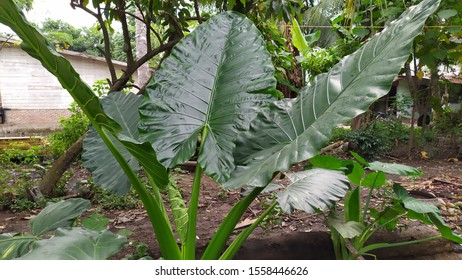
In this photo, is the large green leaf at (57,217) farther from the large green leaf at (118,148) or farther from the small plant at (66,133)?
the small plant at (66,133)

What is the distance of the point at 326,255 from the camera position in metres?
1.52

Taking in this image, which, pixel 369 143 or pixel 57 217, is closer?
pixel 57 217

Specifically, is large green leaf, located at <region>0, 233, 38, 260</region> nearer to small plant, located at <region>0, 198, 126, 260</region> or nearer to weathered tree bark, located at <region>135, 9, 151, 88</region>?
small plant, located at <region>0, 198, 126, 260</region>

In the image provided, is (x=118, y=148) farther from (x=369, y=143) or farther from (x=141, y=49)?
(x=369, y=143)

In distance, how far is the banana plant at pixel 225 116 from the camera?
2.41 feet

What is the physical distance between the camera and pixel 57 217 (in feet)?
3.27

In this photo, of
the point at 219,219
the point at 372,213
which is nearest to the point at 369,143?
the point at 219,219

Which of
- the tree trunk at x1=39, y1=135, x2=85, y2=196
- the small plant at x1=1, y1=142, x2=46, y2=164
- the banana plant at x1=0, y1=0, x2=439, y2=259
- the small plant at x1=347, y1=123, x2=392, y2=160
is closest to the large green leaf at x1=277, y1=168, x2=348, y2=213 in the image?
the banana plant at x1=0, y1=0, x2=439, y2=259

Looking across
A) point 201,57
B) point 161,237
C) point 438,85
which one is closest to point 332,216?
point 161,237

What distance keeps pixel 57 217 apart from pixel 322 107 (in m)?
0.79

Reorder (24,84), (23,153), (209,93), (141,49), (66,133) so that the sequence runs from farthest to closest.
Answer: (141,49)
(66,133)
(23,153)
(24,84)
(209,93)

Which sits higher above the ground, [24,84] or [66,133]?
[24,84]

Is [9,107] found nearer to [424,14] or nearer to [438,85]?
[424,14]

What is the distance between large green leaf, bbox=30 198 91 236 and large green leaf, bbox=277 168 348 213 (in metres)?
0.59
